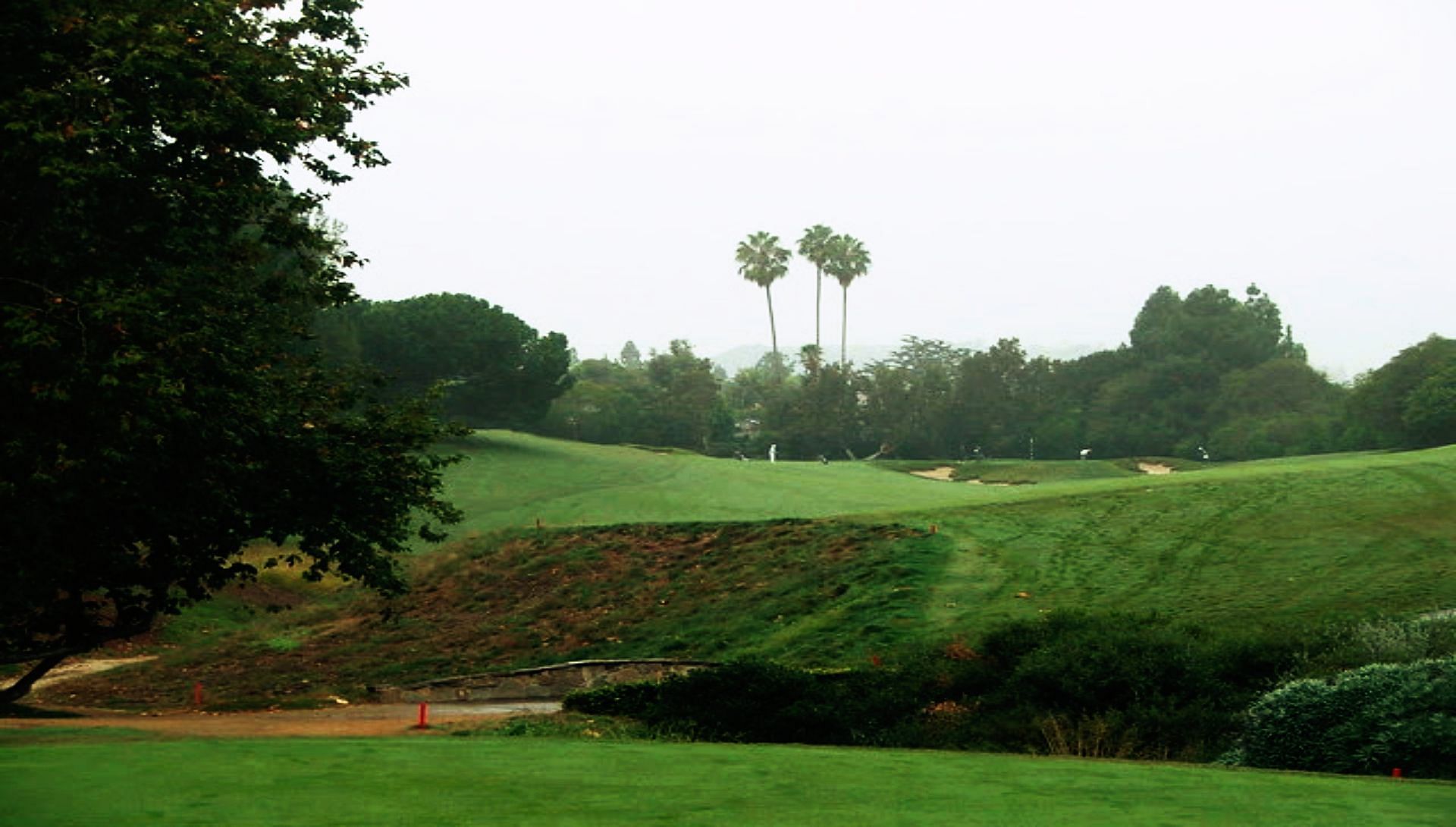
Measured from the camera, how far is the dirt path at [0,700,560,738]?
23.6 m

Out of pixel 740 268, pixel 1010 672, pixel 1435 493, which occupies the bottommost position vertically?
pixel 1010 672

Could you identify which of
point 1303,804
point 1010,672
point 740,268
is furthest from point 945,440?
point 1303,804

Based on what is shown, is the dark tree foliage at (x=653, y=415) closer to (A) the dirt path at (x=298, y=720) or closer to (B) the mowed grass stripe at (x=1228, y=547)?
(B) the mowed grass stripe at (x=1228, y=547)

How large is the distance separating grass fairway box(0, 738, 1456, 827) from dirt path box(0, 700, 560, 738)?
22.7 ft

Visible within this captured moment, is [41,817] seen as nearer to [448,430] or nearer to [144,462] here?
[144,462]

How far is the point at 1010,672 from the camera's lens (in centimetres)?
2392

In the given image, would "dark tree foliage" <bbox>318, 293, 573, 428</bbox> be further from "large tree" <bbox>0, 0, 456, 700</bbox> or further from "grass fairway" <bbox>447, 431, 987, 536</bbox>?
"large tree" <bbox>0, 0, 456, 700</bbox>

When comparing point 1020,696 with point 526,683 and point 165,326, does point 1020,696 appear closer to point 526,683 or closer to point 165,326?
point 165,326

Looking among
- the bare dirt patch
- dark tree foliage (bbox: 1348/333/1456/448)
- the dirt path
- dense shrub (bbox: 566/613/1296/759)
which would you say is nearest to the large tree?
the dirt path

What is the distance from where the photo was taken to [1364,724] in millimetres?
16875

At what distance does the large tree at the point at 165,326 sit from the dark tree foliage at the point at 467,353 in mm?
63944

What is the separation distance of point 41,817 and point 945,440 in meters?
126

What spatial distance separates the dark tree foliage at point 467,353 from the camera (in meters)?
93.2

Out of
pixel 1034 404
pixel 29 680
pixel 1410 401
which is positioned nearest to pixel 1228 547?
pixel 29 680
